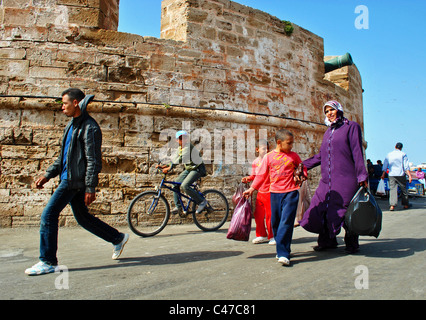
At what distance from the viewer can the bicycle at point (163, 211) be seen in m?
5.23

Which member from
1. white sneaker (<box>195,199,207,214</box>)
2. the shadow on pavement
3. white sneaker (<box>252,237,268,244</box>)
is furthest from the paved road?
white sneaker (<box>195,199,207,214</box>)

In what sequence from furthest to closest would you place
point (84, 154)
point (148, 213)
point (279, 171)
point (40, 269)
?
point (148, 213), point (279, 171), point (84, 154), point (40, 269)

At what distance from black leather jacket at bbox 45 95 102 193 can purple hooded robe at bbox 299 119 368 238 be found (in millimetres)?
2347

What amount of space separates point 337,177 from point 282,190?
2.37 ft

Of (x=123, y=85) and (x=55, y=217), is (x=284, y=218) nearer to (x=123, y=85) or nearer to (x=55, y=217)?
(x=55, y=217)

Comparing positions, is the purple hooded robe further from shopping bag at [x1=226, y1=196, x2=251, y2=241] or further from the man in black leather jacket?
the man in black leather jacket

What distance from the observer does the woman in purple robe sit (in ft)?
12.0

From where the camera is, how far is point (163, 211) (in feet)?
17.9

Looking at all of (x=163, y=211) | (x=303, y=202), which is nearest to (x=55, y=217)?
(x=163, y=211)

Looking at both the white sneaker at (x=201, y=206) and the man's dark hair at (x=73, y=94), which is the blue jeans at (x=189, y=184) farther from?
the man's dark hair at (x=73, y=94)
